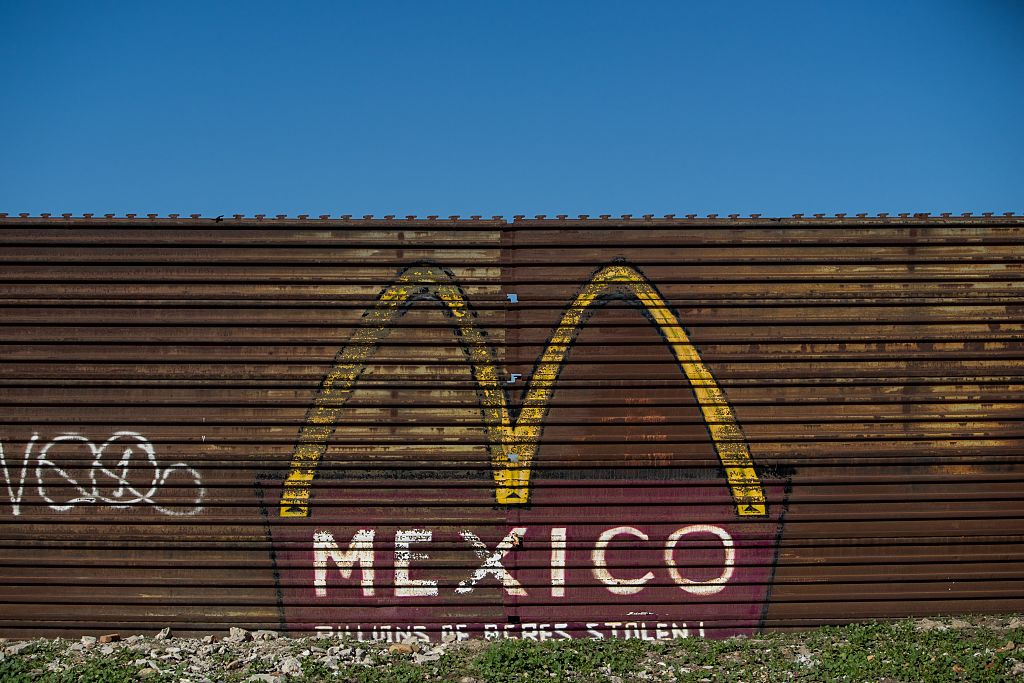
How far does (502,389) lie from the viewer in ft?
24.0

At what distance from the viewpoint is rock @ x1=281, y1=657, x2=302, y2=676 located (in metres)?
6.61

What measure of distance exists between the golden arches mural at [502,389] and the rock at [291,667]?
3.67 ft

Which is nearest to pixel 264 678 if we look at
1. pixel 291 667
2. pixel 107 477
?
pixel 291 667

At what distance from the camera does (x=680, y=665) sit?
6.77m

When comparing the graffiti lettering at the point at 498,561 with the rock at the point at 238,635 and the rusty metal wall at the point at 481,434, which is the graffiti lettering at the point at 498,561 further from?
the rock at the point at 238,635

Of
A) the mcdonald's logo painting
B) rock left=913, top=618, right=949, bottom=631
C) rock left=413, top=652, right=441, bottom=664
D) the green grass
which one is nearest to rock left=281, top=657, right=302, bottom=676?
the green grass

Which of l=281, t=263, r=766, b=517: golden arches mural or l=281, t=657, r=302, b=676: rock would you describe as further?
l=281, t=263, r=766, b=517: golden arches mural

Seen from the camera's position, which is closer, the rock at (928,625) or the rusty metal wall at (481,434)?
the rock at (928,625)

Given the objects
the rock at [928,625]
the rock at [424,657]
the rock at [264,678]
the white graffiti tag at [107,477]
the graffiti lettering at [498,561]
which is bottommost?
the rock at [264,678]

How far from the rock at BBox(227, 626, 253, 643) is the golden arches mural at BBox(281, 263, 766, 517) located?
3.24 ft

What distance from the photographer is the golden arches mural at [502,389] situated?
7.29 meters

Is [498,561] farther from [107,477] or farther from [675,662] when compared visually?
[107,477]

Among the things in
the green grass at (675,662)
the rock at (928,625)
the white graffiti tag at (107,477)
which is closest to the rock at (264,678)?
the green grass at (675,662)

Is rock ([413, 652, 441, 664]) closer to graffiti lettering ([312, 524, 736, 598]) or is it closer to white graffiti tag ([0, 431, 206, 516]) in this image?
graffiti lettering ([312, 524, 736, 598])
